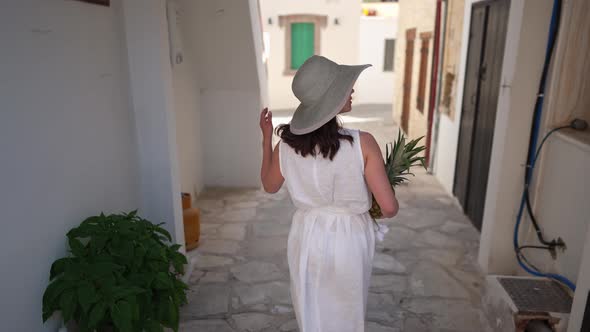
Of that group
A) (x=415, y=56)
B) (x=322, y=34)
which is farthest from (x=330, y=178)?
(x=322, y=34)

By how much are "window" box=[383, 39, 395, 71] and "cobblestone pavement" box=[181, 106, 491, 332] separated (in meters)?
11.4

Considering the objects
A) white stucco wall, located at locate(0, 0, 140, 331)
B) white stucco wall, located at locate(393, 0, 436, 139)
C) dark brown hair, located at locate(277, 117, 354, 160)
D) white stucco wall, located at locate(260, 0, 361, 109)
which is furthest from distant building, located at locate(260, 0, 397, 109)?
dark brown hair, located at locate(277, 117, 354, 160)

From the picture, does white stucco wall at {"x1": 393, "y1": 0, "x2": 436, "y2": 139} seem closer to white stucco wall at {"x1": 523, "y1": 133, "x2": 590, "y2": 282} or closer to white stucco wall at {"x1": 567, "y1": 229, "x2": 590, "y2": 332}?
white stucco wall at {"x1": 523, "y1": 133, "x2": 590, "y2": 282}

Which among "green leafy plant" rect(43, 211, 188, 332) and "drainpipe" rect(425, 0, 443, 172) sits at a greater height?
"drainpipe" rect(425, 0, 443, 172)

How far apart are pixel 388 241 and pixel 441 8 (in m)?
3.82

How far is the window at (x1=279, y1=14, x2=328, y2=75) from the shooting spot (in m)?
13.7

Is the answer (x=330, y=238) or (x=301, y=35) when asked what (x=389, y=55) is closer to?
(x=301, y=35)

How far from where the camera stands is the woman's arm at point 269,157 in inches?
82.8

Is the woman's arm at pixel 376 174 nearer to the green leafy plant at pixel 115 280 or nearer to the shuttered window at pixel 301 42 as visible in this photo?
the green leafy plant at pixel 115 280

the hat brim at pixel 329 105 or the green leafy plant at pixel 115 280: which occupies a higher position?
the hat brim at pixel 329 105

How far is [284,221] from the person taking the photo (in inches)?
195

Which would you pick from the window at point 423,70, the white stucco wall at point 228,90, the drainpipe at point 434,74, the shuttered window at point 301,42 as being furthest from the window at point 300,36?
the white stucco wall at point 228,90

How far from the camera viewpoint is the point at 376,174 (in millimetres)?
1944

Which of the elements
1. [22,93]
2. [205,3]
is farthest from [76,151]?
[205,3]
